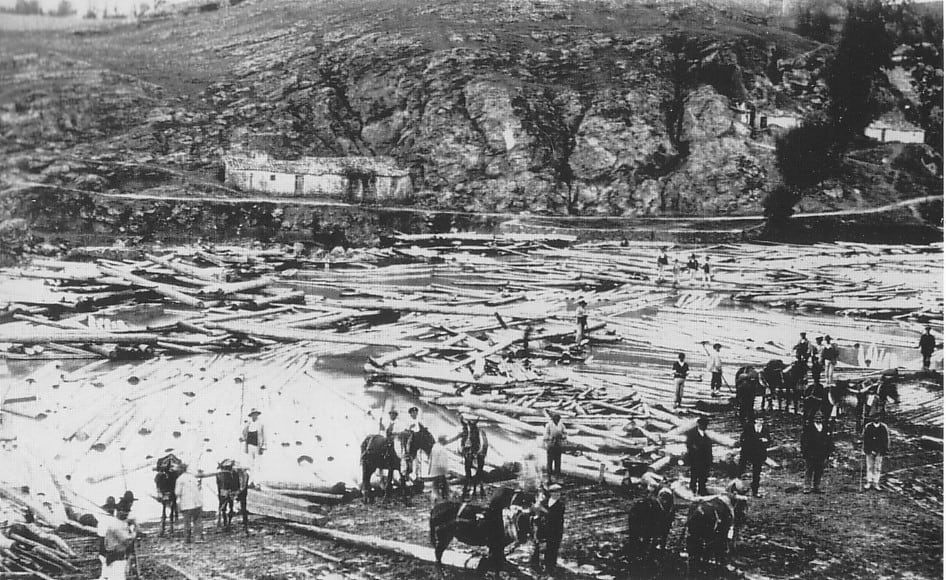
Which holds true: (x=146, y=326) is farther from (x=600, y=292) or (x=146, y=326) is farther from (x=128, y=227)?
(x=600, y=292)

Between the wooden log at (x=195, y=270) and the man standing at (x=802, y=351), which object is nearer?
the wooden log at (x=195, y=270)

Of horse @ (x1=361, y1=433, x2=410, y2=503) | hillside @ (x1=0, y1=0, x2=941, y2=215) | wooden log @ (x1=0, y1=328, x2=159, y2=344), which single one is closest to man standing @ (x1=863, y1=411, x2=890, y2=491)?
hillside @ (x1=0, y1=0, x2=941, y2=215)

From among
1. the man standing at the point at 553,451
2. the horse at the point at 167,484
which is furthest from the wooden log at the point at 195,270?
the man standing at the point at 553,451

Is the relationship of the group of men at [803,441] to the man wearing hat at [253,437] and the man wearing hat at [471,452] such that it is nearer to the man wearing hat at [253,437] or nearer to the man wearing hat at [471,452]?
the man wearing hat at [471,452]

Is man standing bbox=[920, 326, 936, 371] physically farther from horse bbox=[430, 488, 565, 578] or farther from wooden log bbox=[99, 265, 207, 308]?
wooden log bbox=[99, 265, 207, 308]

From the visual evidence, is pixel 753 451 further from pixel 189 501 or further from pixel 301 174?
pixel 189 501
